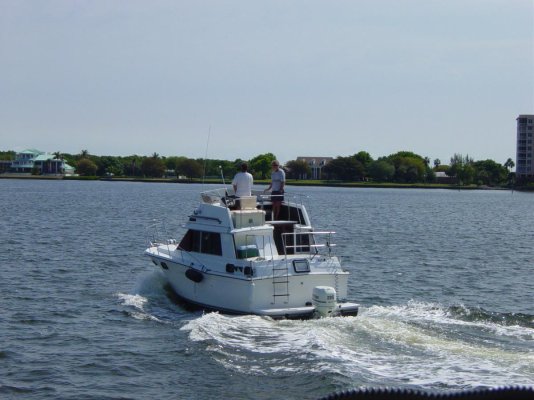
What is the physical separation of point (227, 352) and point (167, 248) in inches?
348

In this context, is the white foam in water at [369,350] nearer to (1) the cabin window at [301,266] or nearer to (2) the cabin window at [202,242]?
(1) the cabin window at [301,266]

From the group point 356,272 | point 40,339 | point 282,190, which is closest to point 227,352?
point 40,339

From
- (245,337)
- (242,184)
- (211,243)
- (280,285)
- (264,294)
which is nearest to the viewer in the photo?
(245,337)

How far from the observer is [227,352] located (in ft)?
62.2

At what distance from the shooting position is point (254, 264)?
22.1 meters

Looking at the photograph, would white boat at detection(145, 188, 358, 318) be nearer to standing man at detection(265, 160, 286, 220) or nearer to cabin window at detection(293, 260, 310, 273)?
cabin window at detection(293, 260, 310, 273)

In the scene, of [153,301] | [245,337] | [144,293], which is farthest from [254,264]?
[144,293]

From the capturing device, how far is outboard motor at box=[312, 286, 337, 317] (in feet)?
70.2

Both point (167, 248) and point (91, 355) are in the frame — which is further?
point (167, 248)

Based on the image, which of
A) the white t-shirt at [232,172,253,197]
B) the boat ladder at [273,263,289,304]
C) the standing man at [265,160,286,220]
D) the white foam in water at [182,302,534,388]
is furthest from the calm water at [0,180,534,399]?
the standing man at [265,160,286,220]

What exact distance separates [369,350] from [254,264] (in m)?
4.80

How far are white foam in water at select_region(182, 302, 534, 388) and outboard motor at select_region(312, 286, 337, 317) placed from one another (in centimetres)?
36

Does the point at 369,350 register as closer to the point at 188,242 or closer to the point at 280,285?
the point at 280,285

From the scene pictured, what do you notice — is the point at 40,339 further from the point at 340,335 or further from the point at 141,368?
the point at 340,335
